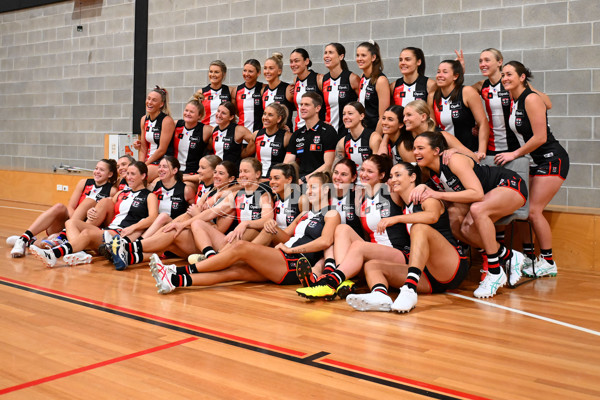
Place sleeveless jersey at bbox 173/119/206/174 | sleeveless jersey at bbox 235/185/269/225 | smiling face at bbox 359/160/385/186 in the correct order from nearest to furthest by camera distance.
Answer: smiling face at bbox 359/160/385/186
sleeveless jersey at bbox 235/185/269/225
sleeveless jersey at bbox 173/119/206/174

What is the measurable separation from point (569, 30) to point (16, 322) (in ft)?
17.8

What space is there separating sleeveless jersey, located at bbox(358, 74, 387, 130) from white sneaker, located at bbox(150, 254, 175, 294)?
98.5 inches

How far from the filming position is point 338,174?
453 centimetres

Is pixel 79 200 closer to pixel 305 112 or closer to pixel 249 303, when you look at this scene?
pixel 305 112

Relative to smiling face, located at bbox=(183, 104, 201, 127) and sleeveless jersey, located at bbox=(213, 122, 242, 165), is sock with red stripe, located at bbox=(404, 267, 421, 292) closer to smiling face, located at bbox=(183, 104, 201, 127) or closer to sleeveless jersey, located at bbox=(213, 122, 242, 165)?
sleeveless jersey, located at bbox=(213, 122, 242, 165)

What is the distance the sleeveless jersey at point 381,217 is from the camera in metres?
4.22

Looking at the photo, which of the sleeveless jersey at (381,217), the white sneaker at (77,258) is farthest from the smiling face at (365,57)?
the white sneaker at (77,258)

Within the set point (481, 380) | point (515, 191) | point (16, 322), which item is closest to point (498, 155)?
point (515, 191)

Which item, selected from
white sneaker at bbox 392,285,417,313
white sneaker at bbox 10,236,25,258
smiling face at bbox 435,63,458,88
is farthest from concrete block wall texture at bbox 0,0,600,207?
white sneaker at bbox 10,236,25,258

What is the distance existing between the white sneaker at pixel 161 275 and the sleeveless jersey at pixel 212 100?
297 cm

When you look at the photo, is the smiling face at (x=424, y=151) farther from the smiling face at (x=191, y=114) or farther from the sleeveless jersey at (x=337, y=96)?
the smiling face at (x=191, y=114)

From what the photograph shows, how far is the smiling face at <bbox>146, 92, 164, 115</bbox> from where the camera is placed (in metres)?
6.27

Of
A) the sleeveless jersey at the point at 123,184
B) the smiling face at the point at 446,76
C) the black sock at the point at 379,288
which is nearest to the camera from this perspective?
the black sock at the point at 379,288

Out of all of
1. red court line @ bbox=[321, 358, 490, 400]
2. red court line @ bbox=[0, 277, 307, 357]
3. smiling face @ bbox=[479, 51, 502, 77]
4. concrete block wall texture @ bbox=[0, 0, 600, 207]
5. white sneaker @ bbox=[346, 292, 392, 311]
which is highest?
concrete block wall texture @ bbox=[0, 0, 600, 207]
